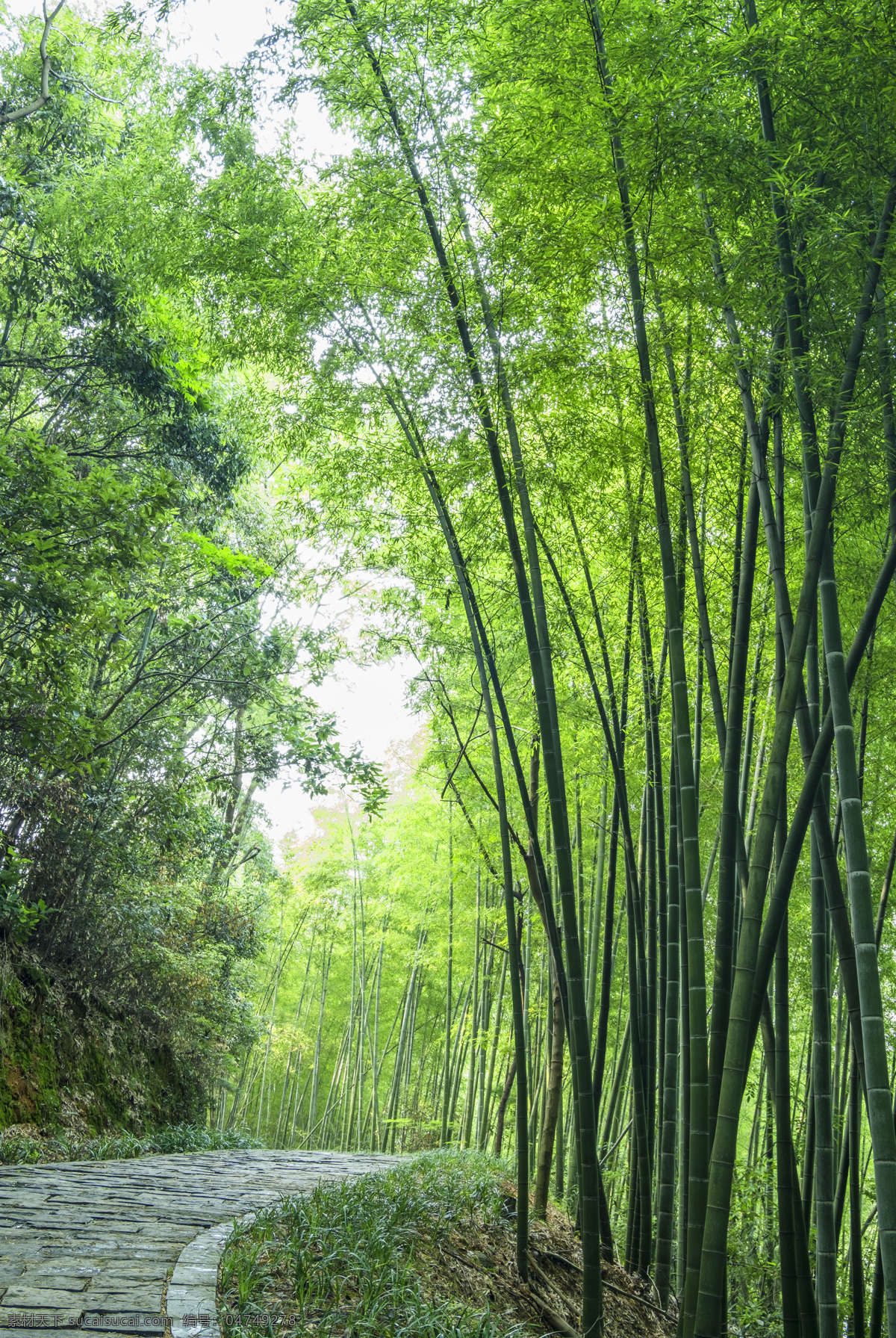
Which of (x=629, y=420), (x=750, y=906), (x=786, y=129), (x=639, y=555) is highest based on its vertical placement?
(x=629, y=420)

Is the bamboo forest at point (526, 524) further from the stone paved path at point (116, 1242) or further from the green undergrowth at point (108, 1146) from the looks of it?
the stone paved path at point (116, 1242)

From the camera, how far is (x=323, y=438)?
4.41 m

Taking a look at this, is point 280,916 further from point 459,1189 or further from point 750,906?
point 750,906

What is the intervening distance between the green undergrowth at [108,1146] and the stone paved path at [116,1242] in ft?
1.39

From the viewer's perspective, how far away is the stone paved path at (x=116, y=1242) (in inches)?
72.2

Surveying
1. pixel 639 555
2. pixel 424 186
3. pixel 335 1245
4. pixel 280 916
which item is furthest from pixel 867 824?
pixel 280 916

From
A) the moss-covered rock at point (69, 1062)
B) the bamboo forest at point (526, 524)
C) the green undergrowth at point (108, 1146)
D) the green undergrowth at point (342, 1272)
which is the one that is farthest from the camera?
the moss-covered rock at point (69, 1062)

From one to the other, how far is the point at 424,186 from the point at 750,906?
2.64 meters

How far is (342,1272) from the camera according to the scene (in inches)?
100.0

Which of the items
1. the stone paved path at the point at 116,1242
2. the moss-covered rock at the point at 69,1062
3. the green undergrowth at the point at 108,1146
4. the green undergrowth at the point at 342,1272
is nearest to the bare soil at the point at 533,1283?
the green undergrowth at the point at 342,1272

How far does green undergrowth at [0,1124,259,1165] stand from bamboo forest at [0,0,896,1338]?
1.38 ft

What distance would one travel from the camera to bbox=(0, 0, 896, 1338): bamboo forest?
86.9 inches

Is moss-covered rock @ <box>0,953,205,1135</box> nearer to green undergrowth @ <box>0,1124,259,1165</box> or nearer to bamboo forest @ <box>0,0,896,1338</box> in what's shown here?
bamboo forest @ <box>0,0,896,1338</box>

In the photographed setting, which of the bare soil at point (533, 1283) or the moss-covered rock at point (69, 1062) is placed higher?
the moss-covered rock at point (69, 1062)
